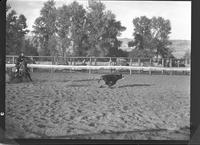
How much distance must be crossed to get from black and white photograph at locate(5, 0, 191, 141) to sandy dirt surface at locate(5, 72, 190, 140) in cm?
1

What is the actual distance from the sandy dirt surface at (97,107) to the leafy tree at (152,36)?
370 mm

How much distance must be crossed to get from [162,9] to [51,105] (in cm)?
195

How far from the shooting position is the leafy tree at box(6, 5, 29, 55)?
4.27 meters

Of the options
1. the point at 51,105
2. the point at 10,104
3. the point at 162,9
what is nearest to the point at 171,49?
the point at 162,9

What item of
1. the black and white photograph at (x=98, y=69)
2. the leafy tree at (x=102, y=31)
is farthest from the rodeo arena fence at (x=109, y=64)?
the leafy tree at (x=102, y=31)

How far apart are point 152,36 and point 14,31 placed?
188 centimetres

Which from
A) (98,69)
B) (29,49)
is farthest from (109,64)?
(29,49)

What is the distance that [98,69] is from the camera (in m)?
4.43

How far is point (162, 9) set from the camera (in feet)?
14.0

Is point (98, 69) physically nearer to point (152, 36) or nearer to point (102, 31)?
point (102, 31)

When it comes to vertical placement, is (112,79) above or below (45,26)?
below

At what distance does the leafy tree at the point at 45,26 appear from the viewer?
14.1ft

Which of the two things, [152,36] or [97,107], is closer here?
[97,107]

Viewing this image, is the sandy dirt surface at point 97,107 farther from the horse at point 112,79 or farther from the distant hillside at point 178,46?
the distant hillside at point 178,46
